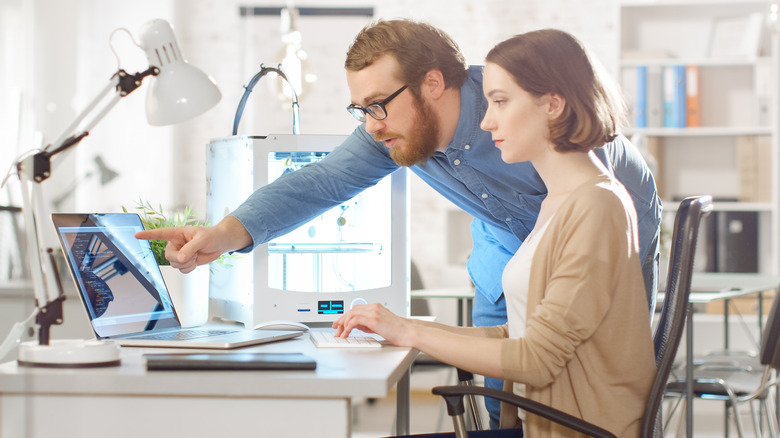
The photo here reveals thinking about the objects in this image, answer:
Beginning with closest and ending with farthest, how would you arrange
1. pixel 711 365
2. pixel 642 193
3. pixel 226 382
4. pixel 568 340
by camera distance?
pixel 226 382
pixel 568 340
pixel 642 193
pixel 711 365

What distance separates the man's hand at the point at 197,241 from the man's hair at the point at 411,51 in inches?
16.3

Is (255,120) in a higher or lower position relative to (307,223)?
higher

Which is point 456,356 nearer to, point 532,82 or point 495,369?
point 495,369

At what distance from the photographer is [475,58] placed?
467 centimetres

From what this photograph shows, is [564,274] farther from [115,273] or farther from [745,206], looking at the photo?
[745,206]

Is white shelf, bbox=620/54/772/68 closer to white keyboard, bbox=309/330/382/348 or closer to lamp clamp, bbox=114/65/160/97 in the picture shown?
white keyboard, bbox=309/330/382/348

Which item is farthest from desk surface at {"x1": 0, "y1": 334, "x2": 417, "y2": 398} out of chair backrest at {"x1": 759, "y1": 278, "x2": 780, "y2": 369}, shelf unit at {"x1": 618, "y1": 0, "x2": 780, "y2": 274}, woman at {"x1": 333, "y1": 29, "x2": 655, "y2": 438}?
shelf unit at {"x1": 618, "y1": 0, "x2": 780, "y2": 274}

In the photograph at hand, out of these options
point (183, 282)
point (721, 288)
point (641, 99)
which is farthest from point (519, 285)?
point (641, 99)

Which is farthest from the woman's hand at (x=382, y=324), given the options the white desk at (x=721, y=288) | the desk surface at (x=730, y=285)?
the desk surface at (x=730, y=285)

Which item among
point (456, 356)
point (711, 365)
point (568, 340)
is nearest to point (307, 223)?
point (456, 356)

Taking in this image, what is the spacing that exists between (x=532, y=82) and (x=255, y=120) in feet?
12.5

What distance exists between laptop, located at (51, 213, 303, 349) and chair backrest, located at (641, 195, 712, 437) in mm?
671

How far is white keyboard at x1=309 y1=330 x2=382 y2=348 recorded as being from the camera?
1.45 meters

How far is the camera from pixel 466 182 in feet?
5.90
